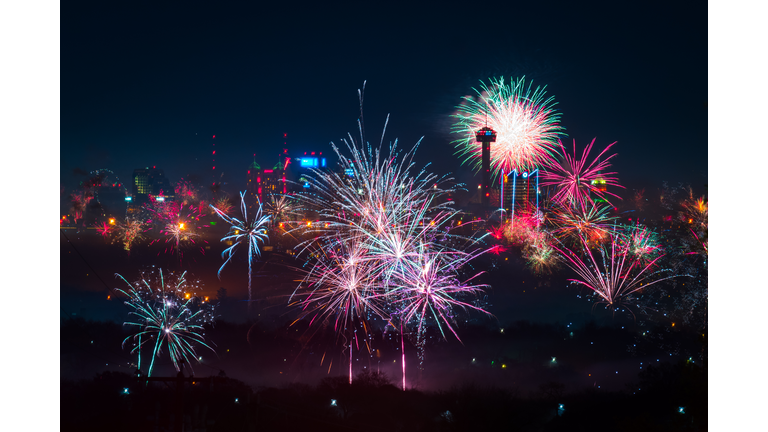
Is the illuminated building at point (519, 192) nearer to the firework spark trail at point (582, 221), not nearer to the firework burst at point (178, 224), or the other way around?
the firework spark trail at point (582, 221)

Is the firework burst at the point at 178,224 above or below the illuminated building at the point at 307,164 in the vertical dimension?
below

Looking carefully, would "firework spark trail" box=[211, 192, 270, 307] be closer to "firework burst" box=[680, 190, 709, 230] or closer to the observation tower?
the observation tower

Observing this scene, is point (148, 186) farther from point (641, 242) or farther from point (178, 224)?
point (641, 242)

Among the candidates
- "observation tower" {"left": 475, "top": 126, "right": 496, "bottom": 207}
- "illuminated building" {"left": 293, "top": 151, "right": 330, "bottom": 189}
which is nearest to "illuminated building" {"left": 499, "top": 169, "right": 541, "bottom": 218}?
"observation tower" {"left": 475, "top": 126, "right": 496, "bottom": 207}

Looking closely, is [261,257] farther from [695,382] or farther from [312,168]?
[695,382]

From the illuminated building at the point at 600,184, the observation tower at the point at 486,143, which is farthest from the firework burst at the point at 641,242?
the observation tower at the point at 486,143
